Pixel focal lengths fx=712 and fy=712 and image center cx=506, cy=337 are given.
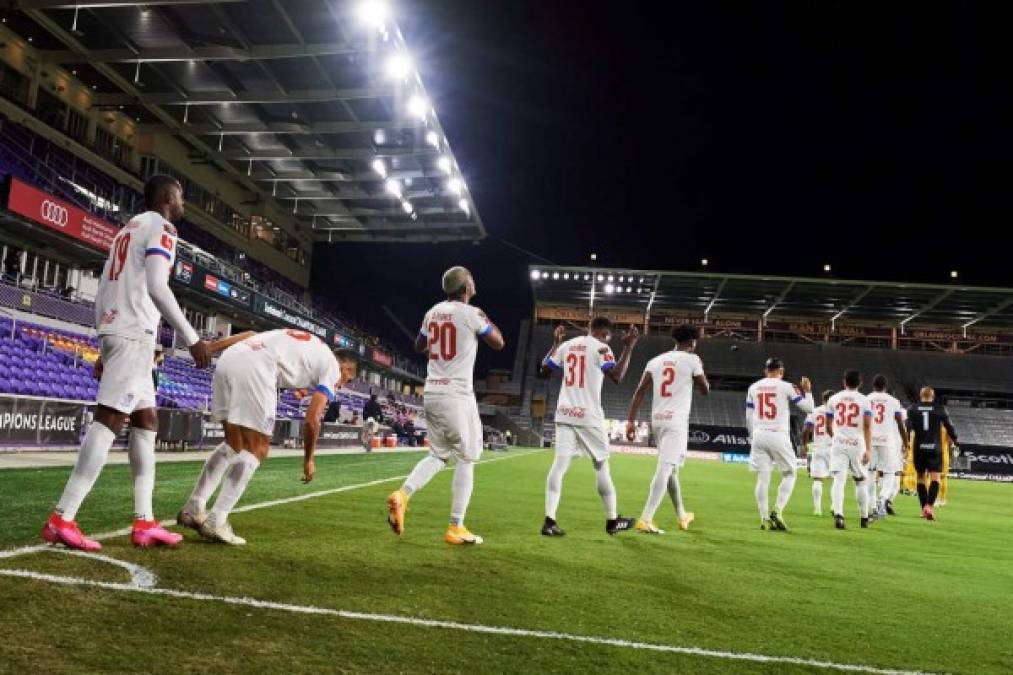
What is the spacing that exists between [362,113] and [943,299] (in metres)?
42.5

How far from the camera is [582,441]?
6.93m

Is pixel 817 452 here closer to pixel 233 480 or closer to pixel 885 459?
pixel 885 459

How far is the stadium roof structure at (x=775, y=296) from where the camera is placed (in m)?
49.2

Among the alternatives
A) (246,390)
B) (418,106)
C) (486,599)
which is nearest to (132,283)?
(246,390)

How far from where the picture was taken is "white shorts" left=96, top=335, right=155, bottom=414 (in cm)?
420

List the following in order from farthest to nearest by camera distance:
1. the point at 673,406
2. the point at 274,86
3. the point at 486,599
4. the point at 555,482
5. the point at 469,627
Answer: the point at 274,86
the point at 673,406
the point at 555,482
the point at 486,599
the point at 469,627

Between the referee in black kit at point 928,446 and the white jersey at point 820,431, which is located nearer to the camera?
the referee in black kit at point 928,446

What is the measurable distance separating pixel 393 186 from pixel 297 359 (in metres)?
33.7

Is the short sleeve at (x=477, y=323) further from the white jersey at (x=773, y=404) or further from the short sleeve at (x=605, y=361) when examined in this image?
the white jersey at (x=773, y=404)

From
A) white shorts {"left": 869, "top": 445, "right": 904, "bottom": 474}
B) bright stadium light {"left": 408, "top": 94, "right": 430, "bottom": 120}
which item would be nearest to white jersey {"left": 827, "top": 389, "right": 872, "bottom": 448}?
white shorts {"left": 869, "top": 445, "right": 904, "bottom": 474}

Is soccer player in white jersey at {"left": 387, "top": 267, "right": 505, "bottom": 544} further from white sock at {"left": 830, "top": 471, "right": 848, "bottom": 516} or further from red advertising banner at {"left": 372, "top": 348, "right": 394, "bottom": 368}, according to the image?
red advertising banner at {"left": 372, "top": 348, "right": 394, "bottom": 368}

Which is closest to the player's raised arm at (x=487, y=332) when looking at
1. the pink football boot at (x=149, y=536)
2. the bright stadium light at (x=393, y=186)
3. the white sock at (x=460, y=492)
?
the white sock at (x=460, y=492)

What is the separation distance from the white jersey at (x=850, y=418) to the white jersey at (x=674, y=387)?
3.28m

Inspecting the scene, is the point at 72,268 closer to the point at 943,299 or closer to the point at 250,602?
the point at 250,602
